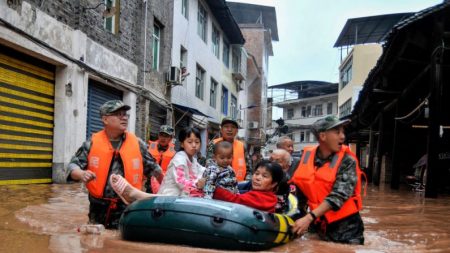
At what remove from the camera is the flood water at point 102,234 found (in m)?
3.71

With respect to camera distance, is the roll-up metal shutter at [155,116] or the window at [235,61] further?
the window at [235,61]

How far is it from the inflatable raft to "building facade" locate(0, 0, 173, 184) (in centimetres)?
571

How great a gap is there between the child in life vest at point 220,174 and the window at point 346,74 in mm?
32016

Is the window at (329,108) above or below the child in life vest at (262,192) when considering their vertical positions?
above

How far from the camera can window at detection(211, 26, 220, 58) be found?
24.1m

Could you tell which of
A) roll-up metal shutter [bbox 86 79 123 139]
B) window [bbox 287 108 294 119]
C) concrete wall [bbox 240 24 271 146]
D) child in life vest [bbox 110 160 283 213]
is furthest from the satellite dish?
window [bbox 287 108 294 119]

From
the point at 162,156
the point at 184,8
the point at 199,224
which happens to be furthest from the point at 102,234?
the point at 184,8

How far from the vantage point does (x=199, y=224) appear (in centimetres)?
361

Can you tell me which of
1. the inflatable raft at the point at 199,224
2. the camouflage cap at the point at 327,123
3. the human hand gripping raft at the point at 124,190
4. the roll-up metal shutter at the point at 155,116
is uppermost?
the roll-up metal shutter at the point at 155,116

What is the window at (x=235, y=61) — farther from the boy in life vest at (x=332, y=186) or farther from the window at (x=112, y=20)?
the boy in life vest at (x=332, y=186)

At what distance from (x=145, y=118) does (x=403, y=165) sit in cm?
1190

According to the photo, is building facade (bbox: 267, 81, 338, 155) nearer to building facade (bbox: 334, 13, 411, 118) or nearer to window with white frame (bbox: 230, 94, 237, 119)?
building facade (bbox: 334, 13, 411, 118)

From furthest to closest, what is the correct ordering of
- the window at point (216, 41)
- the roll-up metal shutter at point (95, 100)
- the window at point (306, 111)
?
the window at point (306, 111), the window at point (216, 41), the roll-up metal shutter at point (95, 100)

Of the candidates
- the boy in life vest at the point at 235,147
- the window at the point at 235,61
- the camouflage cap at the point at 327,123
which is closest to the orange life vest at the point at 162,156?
the boy in life vest at the point at 235,147
